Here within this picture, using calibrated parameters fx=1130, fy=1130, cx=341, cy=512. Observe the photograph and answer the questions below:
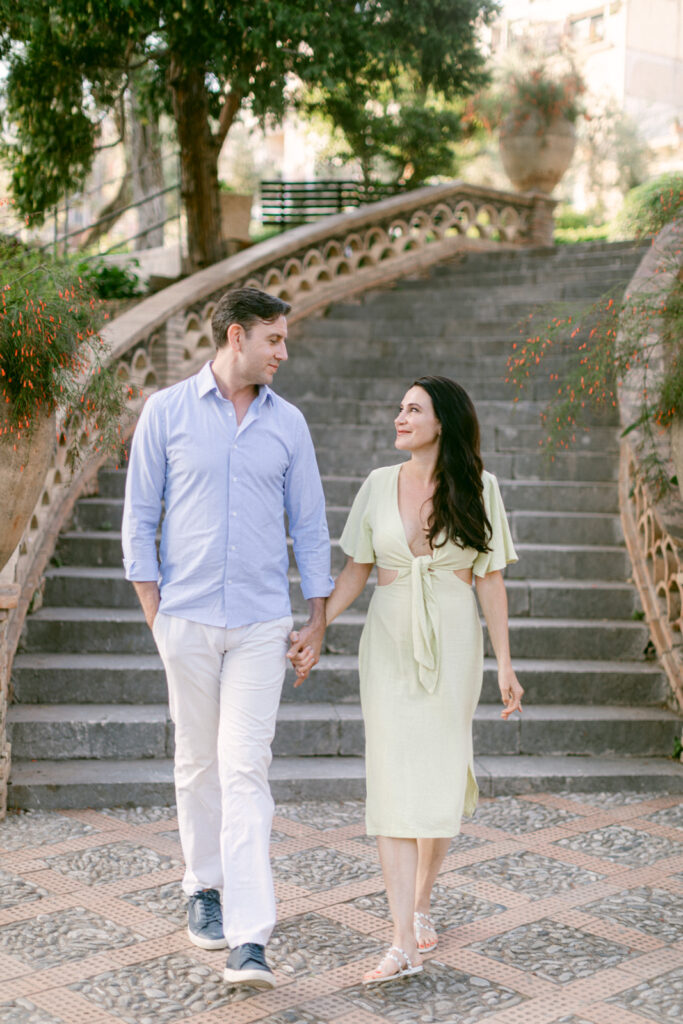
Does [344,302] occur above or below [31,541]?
above

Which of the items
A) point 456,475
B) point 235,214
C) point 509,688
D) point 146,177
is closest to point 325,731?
point 509,688

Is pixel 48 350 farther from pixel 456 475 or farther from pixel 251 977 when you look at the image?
pixel 251 977

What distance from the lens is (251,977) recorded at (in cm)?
321

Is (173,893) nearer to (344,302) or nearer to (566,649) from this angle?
(566,649)

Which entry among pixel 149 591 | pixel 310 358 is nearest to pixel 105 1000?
pixel 149 591

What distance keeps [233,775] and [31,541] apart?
313 cm

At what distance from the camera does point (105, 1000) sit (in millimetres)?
Answer: 3262

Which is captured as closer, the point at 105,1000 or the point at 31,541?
the point at 105,1000

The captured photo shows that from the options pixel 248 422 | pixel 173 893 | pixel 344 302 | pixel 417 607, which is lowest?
pixel 173 893

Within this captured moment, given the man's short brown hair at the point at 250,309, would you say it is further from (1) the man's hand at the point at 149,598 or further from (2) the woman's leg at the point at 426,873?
(2) the woman's leg at the point at 426,873

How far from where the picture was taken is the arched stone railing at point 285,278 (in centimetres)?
625

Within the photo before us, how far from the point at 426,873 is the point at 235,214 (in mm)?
10842

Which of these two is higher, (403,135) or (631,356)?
(403,135)

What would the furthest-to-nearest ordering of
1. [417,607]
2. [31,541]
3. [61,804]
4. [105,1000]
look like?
[31,541] → [61,804] → [417,607] → [105,1000]
